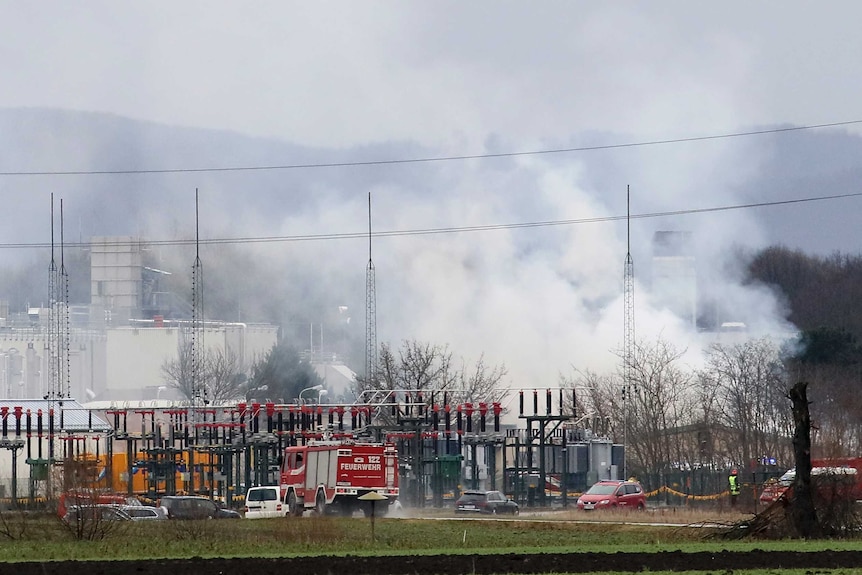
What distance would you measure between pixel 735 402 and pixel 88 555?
2915 inches

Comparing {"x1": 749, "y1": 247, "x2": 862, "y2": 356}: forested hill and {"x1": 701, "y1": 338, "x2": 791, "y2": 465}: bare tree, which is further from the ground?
{"x1": 749, "y1": 247, "x2": 862, "y2": 356}: forested hill

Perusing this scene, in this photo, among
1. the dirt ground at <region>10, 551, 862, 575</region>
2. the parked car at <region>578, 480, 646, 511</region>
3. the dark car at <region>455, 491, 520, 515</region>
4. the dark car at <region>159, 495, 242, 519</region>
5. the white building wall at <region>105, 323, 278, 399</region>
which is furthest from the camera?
the white building wall at <region>105, 323, 278, 399</region>

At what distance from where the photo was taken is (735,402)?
106 meters

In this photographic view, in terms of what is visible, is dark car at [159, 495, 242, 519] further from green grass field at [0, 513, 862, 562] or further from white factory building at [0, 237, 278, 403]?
white factory building at [0, 237, 278, 403]

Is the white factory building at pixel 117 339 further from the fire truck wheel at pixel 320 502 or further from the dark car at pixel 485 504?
the dark car at pixel 485 504

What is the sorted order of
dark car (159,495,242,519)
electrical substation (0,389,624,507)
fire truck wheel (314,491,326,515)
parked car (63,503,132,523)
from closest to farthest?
1. parked car (63,503,132,523)
2. dark car (159,495,242,519)
3. fire truck wheel (314,491,326,515)
4. electrical substation (0,389,624,507)

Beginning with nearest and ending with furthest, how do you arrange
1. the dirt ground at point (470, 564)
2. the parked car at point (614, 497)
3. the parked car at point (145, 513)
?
1. the dirt ground at point (470, 564)
2. the parked car at point (145, 513)
3. the parked car at point (614, 497)

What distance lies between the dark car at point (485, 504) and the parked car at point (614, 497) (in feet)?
10.7

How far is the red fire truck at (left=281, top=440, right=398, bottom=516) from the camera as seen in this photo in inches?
2734

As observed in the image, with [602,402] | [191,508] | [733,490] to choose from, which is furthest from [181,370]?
[191,508]

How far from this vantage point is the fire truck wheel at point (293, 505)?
70037 millimetres

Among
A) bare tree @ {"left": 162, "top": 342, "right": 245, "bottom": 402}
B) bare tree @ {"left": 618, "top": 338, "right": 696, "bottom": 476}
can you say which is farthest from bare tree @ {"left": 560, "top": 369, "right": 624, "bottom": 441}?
bare tree @ {"left": 162, "top": 342, "right": 245, "bottom": 402}

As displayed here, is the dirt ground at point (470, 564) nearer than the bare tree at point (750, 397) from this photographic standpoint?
Yes

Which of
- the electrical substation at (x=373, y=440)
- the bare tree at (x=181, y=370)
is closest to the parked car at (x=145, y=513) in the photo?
the electrical substation at (x=373, y=440)
